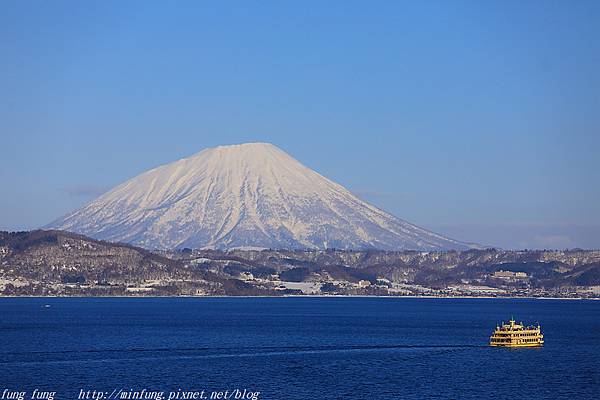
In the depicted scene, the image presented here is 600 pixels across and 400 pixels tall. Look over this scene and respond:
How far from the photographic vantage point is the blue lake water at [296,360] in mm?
84375

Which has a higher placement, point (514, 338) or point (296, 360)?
point (514, 338)

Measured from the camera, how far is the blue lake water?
84375 millimetres

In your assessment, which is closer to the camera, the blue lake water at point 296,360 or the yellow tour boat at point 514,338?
the blue lake water at point 296,360

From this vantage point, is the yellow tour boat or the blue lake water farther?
the yellow tour boat

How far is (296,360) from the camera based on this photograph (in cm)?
10375

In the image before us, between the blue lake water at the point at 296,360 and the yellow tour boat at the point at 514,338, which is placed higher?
the yellow tour boat at the point at 514,338

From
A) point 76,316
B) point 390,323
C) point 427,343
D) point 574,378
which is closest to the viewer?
point 574,378

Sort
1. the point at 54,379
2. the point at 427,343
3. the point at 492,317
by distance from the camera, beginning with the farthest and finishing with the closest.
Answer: the point at 492,317, the point at 427,343, the point at 54,379

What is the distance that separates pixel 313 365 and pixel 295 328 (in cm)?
5297

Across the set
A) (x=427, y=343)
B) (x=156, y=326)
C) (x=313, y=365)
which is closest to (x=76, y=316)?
(x=156, y=326)

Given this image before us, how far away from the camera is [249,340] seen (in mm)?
126938

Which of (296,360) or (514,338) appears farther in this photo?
(514,338)

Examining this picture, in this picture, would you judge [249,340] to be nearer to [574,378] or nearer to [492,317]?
[574,378]

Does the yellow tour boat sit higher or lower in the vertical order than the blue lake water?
higher
